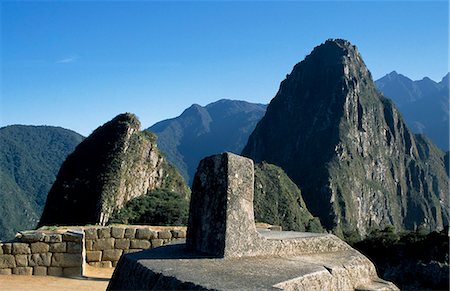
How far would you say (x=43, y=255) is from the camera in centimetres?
923

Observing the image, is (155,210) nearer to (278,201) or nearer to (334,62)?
(278,201)

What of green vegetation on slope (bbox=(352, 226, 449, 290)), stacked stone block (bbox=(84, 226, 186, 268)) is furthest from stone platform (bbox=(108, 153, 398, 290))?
green vegetation on slope (bbox=(352, 226, 449, 290))

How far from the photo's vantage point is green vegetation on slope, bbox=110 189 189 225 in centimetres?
4606

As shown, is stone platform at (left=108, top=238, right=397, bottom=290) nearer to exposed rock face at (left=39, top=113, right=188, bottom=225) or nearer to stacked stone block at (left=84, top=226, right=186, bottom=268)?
stacked stone block at (left=84, top=226, right=186, bottom=268)

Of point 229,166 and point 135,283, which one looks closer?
point 135,283

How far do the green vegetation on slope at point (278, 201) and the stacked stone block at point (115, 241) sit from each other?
194 ft

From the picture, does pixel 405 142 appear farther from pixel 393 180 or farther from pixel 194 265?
pixel 194 265

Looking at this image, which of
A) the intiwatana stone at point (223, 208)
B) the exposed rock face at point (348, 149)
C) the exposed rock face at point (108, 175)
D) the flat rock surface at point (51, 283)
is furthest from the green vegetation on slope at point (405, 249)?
the exposed rock face at point (348, 149)

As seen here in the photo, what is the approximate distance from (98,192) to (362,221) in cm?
8848

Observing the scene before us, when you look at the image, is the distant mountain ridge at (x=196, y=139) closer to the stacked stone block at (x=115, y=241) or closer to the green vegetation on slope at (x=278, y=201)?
the green vegetation on slope at (x=278, y=201)

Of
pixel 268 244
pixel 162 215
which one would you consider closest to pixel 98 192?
pixel 162 215

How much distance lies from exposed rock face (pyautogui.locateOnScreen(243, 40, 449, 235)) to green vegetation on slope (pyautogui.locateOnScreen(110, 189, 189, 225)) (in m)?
57.8

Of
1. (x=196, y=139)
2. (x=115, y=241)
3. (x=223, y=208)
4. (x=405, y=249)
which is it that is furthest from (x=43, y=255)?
(x=196, y=139)

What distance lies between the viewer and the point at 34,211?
236ft
